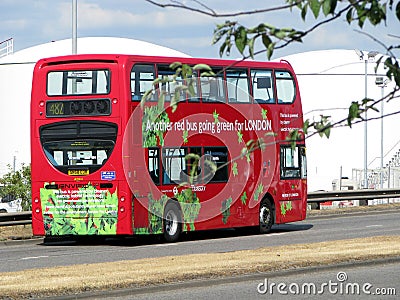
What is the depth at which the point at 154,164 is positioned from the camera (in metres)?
20.5

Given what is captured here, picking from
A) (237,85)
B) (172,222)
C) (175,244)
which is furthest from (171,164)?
(237,85)

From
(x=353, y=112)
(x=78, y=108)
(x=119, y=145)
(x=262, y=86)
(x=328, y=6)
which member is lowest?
(x=353, y=112)

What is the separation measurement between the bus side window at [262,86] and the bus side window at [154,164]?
3.61 meters

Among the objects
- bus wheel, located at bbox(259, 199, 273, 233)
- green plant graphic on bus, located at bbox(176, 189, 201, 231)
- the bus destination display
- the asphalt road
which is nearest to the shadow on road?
the asphalt road

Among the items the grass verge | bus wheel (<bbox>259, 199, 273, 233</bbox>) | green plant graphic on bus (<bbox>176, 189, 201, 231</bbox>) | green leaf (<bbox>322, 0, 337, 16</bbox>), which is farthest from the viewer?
bus wheel (<bbox>259, 199, 273, 233</bbox>)

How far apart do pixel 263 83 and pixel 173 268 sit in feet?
34.3

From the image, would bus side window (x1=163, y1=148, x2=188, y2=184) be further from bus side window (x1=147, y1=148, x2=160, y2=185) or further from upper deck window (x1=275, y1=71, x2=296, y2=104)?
upper deck window (x1=275, y1=71, x2=296, y2=104)

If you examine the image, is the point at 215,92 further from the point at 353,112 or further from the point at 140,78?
the point at 353,112

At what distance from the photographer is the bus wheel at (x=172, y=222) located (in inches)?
835

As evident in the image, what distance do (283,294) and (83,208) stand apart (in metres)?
9.90

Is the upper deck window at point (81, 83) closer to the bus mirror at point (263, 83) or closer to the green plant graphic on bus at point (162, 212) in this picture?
the green plant graphic on bus at point (162, 212)

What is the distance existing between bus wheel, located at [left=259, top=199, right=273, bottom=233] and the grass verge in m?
6.16

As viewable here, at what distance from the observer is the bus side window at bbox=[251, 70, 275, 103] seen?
23061 millimetres

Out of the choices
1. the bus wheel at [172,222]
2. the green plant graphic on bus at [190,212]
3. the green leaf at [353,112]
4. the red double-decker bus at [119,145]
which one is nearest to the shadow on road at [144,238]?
the bus wheel at [172,222]
